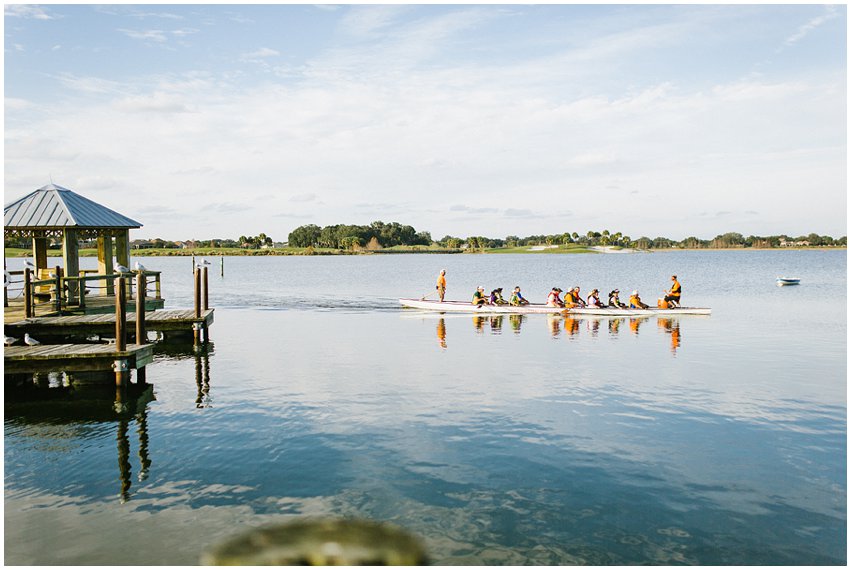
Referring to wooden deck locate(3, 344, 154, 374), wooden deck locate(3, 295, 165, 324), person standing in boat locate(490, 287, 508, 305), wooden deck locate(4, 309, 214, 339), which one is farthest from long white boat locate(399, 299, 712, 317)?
wooden deck locate(3, 344, 154, 374)

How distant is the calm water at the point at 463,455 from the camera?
914 cm

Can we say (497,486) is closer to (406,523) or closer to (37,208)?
(406,523)

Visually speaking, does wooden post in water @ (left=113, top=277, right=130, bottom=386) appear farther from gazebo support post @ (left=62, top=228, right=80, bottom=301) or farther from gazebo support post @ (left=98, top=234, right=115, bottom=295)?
gazebo support post @ (left=98, top=234, right=115, bottom=295)

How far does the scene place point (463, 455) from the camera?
12.4m

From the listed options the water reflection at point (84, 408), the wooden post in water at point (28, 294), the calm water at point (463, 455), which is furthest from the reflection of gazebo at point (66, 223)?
the water reflection at point (84, 408)

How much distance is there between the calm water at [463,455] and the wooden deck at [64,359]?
3.28ft

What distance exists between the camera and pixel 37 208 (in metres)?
26.6

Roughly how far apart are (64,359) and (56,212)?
12.9 meters

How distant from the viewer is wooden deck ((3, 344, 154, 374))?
16062mm

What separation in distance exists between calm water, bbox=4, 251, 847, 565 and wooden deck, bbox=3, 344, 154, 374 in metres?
1.00

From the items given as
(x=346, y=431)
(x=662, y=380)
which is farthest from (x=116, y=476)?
(x=662, y=380)

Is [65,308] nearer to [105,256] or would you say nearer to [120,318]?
[105,256]

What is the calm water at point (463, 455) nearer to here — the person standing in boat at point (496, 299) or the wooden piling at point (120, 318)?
the wooden piling at point (120, 318)

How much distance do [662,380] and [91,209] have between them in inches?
968
